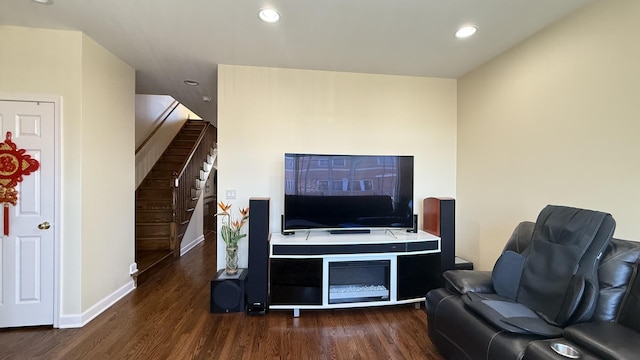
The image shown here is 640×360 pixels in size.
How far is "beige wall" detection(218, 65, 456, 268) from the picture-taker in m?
3.17

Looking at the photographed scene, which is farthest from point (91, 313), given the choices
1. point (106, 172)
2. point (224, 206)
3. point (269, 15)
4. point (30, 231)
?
point (269, 15)

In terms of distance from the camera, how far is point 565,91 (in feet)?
7.38

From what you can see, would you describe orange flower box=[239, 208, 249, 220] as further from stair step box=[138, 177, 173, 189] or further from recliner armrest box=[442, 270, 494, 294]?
stair step box=[138, 177, 173, 189]

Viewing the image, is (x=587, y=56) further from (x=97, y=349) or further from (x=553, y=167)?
(x=97, y=349)

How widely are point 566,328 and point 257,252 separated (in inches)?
90.1

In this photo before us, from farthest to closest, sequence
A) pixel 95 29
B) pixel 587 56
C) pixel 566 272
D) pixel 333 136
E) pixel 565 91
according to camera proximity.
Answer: pixel 333 136, pixel 95 29, pixel 565 91, pixel 587 56, pixel 566 272

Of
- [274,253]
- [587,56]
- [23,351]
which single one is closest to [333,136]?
[274,253]

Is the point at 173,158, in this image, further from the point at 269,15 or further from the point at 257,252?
the point at 269,15

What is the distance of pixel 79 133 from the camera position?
2.52m

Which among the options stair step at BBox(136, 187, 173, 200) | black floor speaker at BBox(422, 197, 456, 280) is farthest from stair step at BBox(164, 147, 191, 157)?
black floor speaker at BBox(422, 197, 456, 280)

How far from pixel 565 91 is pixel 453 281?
179 cm

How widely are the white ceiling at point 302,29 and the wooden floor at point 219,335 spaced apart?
2620 millimetres

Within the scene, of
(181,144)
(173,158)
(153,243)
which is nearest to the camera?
(153,243)

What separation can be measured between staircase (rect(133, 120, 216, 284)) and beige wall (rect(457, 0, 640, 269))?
4.38 metres
